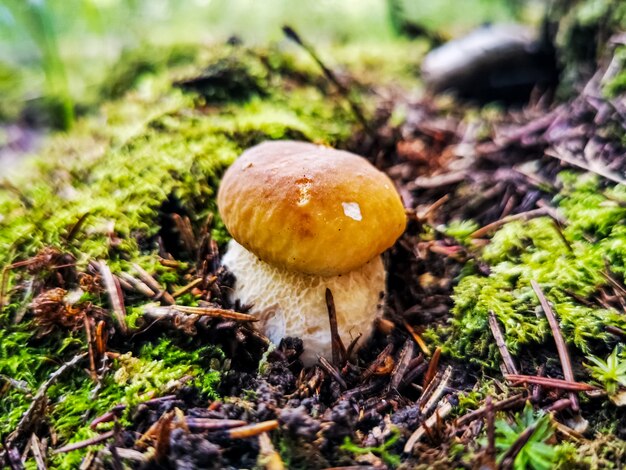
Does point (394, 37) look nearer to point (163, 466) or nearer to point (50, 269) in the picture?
point (50, 269)

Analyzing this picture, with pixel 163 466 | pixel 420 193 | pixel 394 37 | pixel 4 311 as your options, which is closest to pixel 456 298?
pixel 420 193

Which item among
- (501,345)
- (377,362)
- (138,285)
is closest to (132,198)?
(138,285)

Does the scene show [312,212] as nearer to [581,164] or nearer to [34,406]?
[34,406]

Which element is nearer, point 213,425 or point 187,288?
point 213,425

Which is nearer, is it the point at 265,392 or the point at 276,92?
the point at 265,392

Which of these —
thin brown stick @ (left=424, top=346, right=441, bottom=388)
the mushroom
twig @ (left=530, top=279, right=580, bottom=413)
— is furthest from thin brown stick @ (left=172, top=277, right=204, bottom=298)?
twig @ (left=530, top=279, right=580, bottom=413)

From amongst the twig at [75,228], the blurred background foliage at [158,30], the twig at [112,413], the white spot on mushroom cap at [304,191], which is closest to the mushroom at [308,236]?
the white spot on mushroom cap at [304,191]
